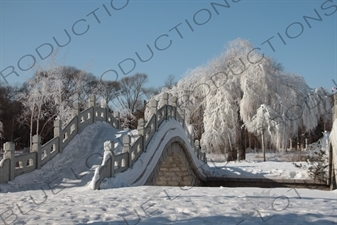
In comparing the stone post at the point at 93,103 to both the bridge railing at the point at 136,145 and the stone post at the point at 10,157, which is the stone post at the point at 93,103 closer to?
the bridge railing at the point at 136,145

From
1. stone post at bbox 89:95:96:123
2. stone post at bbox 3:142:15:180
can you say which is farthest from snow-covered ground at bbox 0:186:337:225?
stone post at bbox 89:95:96:123

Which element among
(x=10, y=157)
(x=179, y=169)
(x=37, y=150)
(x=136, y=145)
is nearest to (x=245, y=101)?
(x=179, y=169)

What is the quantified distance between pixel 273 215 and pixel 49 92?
17169mm

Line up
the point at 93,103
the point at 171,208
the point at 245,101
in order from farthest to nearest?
the point at 245,101
the point at 93,103
the point at 171,208

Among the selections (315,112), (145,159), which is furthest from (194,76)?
(145,159)

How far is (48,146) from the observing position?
10578 millimetres

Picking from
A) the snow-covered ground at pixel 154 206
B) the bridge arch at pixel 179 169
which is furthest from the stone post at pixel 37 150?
the bridge arch at pixel 179 169

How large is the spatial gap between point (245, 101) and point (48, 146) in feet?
39.9

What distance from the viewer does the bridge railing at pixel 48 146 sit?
29.9 feet

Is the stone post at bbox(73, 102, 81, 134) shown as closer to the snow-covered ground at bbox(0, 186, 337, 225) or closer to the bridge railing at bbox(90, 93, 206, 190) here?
the bridge railing at bbox(90, 93, 206, 190)

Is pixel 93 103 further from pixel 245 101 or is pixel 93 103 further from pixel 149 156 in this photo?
pixel 245 101

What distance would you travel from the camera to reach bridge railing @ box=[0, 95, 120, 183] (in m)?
9.12

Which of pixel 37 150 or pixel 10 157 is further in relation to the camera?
pixel 37 150

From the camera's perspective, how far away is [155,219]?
17.3ft
